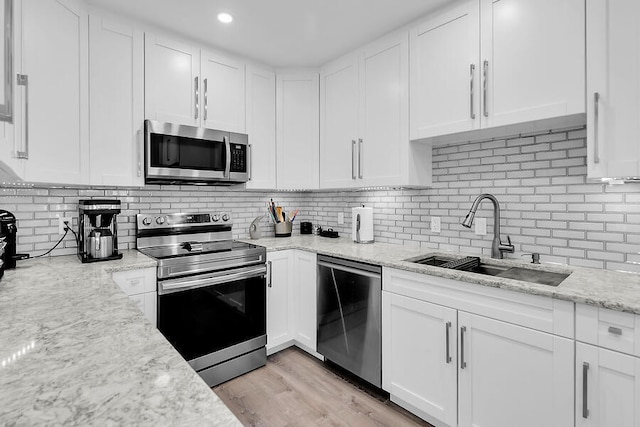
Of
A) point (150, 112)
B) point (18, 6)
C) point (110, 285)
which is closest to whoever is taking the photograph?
point (110, 285)

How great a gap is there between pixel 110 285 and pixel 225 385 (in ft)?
4.08

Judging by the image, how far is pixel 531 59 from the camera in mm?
1735

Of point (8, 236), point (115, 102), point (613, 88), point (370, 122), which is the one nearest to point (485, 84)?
point (613, 88)

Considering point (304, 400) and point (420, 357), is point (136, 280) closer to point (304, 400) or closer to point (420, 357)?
point (304, 400)

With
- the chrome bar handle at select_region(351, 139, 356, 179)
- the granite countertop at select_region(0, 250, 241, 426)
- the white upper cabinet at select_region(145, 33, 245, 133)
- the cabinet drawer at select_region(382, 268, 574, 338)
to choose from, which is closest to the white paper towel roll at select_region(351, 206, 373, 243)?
the chrome bar handle at select_region(351, 139, 356, 179)

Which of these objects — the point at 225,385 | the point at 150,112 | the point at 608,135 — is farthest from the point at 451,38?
the point at 225,385

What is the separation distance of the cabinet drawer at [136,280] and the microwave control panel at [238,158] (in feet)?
3.39

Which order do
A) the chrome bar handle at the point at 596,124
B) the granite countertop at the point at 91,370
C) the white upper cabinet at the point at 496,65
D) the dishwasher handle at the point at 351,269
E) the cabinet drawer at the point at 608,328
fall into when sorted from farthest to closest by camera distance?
the dishwasher handle at the point at 351,269 → the white upper cabinet at the point at 496,65 → the chrome bar handle at the point at 596,124 → the cabinet drawer at the point at 608,328 → the granite countertop at the point at 91,370

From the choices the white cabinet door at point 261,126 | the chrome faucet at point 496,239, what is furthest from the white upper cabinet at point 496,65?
the white cabinet door at point 261,126

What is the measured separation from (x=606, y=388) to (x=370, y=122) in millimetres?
2010

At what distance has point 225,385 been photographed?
7.50 feet

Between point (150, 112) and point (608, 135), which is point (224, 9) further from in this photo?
point (608, 135)

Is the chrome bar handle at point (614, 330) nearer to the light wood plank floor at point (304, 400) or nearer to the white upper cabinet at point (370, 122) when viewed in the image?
the light wood plank floor at point (304, 400)

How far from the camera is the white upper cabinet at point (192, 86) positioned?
7.57 feet
